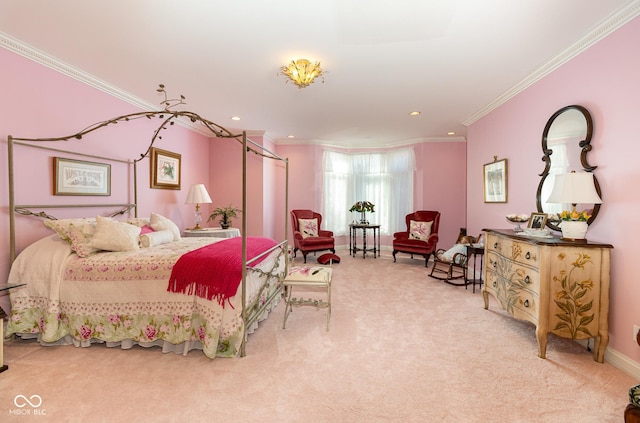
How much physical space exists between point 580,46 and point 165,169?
226 inches

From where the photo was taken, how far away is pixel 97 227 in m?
3.01

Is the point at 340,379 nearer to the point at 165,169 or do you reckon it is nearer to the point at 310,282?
the point at 310,282

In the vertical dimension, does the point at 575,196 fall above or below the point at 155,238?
above

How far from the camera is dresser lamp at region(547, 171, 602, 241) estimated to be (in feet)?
8.13

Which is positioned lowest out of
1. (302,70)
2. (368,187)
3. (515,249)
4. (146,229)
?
(515,249)

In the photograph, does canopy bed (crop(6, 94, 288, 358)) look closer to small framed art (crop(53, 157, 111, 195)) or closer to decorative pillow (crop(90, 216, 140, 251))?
decorative pillow (crop(90, 216, 140, 251))

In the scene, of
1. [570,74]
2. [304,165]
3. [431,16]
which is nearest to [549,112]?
[570,74]

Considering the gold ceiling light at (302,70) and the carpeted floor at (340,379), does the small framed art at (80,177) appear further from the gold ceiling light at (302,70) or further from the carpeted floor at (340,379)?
the gold ceiling light at (302,70)

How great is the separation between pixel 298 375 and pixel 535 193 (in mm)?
3369

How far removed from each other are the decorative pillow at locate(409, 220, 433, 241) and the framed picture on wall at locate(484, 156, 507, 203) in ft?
5.74

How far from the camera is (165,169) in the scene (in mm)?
5082

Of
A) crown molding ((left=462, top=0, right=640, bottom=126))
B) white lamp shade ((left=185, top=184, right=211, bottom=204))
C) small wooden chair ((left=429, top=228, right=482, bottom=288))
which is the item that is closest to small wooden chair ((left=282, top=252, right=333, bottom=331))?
small wooden chair ((left=429, top=228, right=482, bottom=288))

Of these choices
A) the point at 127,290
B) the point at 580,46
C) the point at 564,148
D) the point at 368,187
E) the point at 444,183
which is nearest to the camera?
the point at 127,290

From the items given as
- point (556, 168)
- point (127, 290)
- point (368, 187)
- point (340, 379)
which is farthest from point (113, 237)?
point (368, 187)
